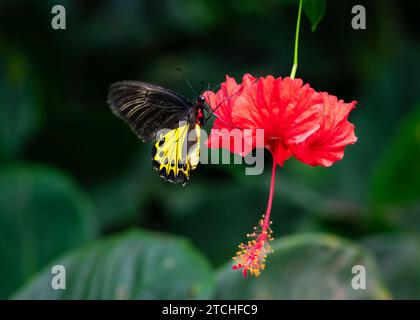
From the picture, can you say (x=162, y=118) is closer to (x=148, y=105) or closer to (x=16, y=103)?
(x=148, y=105)

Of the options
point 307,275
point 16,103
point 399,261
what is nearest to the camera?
point 307,275

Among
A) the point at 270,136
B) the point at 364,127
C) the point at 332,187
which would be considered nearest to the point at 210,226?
the point at 332,187

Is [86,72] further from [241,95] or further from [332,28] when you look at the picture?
[241,95]

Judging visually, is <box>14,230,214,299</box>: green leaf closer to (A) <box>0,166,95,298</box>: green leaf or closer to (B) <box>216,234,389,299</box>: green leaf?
(B) <box>216,234,389,299</box>: green leaf

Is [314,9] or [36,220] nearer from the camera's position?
[314,9]

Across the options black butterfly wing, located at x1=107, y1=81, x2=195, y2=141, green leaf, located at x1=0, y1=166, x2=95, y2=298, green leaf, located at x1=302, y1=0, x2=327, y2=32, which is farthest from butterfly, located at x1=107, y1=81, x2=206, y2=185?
green leaf, located at x1=0, y1=166, x2=95, y2=298

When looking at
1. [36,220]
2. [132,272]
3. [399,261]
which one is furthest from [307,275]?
[36,220]
